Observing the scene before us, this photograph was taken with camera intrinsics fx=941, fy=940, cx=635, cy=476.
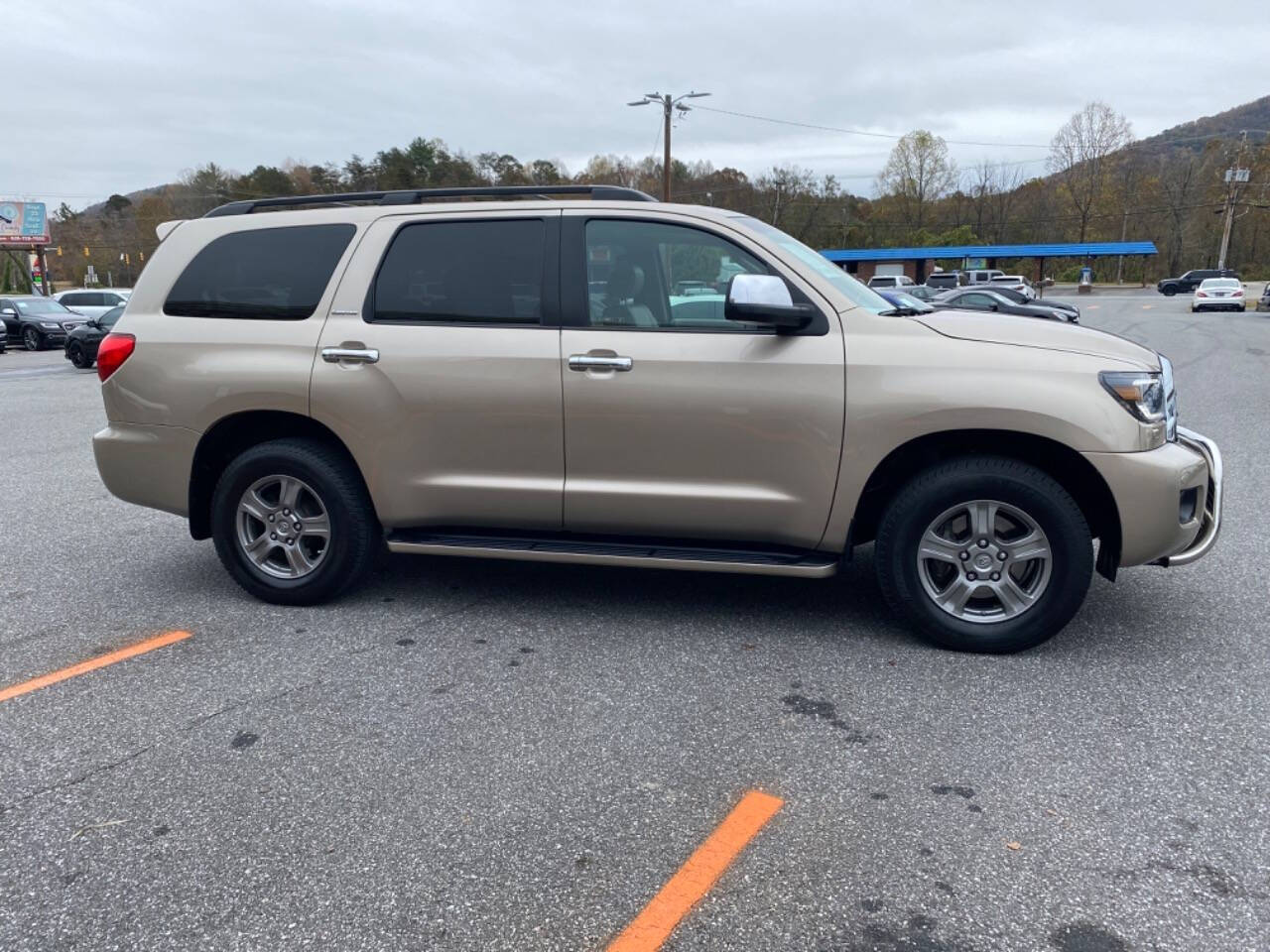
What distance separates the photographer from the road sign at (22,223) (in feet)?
179

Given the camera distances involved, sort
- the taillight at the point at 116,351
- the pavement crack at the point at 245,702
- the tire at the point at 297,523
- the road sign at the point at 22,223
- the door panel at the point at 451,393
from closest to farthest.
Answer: the pavement crack at the point at 245,702, the door panel at the point at 451,393, the tire at the point at 297,523, the taillight at the point at 116,351, the road sign at the point at 22,223

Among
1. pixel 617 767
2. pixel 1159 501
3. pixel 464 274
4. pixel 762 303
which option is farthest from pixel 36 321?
pixel 1159 501

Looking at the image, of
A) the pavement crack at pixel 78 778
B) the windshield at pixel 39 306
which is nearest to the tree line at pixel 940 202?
the windshield at pixel 39 306

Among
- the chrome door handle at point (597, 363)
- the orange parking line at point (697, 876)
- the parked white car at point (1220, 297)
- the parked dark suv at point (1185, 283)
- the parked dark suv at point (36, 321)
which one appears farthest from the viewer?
the parked dark suv at point (1185, 283)

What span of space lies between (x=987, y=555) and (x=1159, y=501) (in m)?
0.69

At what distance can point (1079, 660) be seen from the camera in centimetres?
401

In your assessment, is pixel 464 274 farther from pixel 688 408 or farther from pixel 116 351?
pixel 116 351

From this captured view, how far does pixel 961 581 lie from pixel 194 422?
12.2 ft

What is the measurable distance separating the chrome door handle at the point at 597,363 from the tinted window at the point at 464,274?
0.30 m

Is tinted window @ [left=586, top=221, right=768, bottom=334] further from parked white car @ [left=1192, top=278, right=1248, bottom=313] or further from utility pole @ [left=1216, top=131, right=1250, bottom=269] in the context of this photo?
utility pole @ [left=1216, top=131, right=1250, bottom=269]

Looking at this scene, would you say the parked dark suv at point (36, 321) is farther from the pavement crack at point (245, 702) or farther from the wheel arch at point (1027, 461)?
the wheel arch at point (1027, 461)

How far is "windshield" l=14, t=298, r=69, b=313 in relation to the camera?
2816cm

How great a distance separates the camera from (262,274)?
4.69 metres

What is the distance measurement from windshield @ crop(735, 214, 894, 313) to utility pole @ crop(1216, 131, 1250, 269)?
80.5 m
